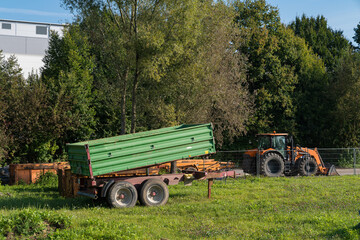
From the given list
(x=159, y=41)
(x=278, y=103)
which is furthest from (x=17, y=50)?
(x=159, y=41)

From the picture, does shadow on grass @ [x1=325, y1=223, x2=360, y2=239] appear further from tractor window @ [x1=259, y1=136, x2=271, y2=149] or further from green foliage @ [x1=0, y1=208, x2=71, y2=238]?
tractor window @ [x1=259, y1=136, x2=271, y2=149]

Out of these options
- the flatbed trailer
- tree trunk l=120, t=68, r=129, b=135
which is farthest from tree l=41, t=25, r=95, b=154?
the flatbed trailer

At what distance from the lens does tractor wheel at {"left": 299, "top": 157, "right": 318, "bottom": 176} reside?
69.2ft

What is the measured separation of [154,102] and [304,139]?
51.3 ft

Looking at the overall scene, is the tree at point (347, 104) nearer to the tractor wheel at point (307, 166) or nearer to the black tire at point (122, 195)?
the tractor wheel at point (307, 166)

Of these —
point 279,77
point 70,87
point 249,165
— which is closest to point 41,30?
point 70,87

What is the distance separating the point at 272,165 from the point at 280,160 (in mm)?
490

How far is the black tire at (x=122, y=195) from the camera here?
12.4 metres

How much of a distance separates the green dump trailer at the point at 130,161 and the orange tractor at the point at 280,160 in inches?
308

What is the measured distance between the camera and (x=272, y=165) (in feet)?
69.3

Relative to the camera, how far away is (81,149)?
40.8 ft

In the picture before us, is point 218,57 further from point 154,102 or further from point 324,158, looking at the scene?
point 324,158

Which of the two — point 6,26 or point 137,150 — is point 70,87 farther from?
point 6,26

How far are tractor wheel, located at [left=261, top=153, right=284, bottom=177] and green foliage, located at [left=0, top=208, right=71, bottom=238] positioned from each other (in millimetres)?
13428
